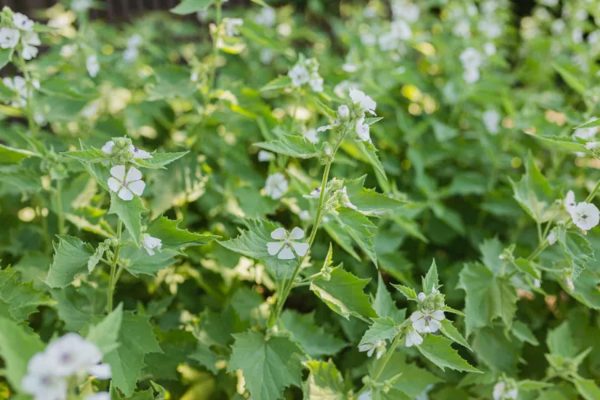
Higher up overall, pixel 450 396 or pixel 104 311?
pixel 104 311

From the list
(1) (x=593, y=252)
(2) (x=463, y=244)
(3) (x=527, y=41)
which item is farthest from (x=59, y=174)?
(3) (x=527, y=41)

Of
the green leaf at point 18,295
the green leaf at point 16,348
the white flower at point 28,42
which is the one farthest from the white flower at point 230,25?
the green leaf at point 16,348

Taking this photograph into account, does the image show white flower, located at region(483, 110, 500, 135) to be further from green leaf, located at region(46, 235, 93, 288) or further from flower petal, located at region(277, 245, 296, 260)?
green leaf, located at region(46, 235, 93, 288)

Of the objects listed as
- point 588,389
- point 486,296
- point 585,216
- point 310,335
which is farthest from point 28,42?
point 588,389

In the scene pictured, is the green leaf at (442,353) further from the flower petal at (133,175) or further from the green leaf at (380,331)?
the flower petal at (133,175)

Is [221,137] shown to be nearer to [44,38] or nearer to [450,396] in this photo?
[44,38]

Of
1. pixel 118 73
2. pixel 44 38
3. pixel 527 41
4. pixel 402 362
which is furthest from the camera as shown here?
pixel 527 41
